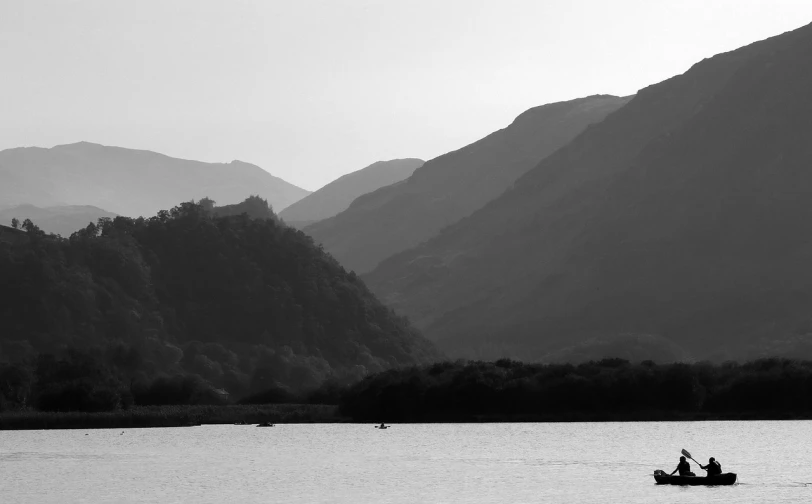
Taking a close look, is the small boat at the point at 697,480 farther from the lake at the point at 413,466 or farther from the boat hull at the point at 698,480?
the lake at the point at 413,466

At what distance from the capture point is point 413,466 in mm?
131125

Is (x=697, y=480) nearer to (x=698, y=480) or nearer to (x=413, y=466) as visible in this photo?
(x=698, y=480)

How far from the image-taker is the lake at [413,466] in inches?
3986

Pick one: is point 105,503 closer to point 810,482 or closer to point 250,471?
point 250,471

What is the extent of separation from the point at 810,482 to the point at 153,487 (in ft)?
175

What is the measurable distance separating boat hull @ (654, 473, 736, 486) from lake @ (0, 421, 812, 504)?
830mm

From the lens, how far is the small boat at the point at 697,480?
100m

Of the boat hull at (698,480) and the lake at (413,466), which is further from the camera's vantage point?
the lake at (413,466)

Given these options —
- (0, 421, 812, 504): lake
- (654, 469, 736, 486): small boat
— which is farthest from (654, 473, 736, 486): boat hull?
(0, 421, 812, 504): lake

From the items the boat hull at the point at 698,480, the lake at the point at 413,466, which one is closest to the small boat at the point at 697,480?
the boat hull at the point at 698,480

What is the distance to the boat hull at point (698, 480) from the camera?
100 metres

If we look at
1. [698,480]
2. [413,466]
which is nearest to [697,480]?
[698,480]

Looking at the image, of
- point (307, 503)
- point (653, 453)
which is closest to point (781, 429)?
point (653, 453)

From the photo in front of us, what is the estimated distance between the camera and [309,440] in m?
184
